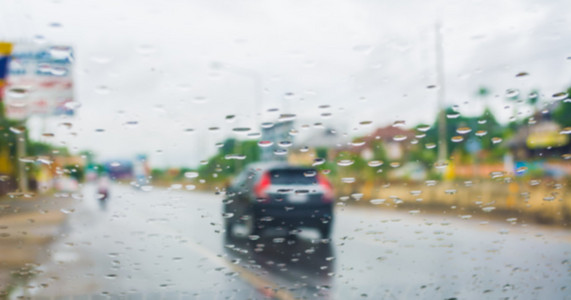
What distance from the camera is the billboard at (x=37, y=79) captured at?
310cm

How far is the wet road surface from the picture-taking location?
393 centimetres

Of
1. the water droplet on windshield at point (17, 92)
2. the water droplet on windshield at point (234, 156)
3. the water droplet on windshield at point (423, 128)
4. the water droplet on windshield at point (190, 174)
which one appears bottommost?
the water droplet on windshield at point (190, 174)

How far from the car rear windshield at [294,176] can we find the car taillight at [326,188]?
4cm

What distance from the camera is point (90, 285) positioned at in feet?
16.3

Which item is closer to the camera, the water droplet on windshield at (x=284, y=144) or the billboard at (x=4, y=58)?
the billboard at (x=4, y=58)

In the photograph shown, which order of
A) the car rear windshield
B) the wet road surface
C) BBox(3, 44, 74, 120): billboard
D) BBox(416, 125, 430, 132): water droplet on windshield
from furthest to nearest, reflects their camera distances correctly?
the wet road surface
BBox(416, 125, 430, 132): water droplet on windshield
the car rear windshield
BBox(3, 44, 74, 120): billboard

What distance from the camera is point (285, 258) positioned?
440 centimetres

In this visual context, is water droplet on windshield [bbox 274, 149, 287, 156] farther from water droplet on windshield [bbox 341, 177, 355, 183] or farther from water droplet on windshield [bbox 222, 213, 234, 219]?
water droplet on windshield [bbox 222, 213, 234, 219]

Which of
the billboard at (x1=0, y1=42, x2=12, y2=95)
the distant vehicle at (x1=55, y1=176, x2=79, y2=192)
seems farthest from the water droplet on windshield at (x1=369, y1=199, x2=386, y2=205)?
the billboard at (x1=0, y1=42, x2=12, y2=95)

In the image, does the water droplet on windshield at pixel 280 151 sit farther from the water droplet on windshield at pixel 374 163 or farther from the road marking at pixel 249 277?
the road marking at pixel 249 277

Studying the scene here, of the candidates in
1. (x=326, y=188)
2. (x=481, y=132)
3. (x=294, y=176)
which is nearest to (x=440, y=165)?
(x=481, y=132)

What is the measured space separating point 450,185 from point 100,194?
7.36 ft

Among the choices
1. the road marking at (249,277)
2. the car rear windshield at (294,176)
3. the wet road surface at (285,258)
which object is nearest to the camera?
the car rear windshield at (294,176)

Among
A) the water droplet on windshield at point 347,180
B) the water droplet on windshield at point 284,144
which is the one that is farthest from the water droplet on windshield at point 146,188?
the water droplet on windshield at point 347,180
